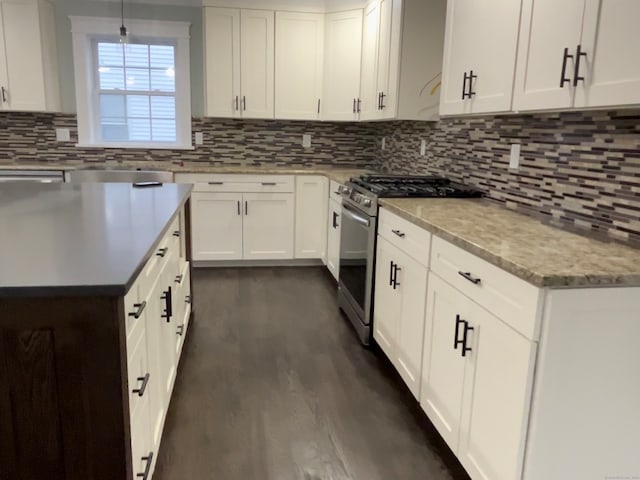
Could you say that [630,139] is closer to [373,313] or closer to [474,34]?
[474,34]

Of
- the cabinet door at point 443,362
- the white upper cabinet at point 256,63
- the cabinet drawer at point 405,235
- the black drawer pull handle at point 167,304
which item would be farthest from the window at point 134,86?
the cabinet door at point 443,362

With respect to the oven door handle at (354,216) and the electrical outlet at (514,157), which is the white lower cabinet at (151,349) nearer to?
the oven door handle at (354,216)

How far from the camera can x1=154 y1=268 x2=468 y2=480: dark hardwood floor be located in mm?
1930

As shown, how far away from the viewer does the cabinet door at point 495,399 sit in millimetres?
1426

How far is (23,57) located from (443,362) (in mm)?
4197

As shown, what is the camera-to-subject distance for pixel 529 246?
1660 mm

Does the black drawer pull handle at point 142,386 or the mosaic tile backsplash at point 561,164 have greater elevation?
the mosaic tile backsplash at point 561,164

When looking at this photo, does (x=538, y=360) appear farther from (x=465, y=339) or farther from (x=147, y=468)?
(x=147, y=468)

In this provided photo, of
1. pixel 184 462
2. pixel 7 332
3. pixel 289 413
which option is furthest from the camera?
pixel 289 413

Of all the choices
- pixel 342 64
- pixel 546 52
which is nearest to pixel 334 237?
pixel 342 64

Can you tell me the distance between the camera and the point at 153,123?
4.84 metres

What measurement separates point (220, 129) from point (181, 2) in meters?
1.15

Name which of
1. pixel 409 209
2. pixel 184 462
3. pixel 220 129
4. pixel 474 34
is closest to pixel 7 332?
pixel 184 462

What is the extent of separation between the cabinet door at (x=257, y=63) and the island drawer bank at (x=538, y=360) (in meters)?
3.03
